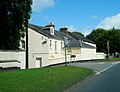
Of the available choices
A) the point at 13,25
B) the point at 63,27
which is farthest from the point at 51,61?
the point at 63,27

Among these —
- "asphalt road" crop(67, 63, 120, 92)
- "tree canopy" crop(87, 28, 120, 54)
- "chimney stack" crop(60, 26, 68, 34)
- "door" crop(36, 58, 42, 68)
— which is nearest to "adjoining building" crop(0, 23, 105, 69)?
"door" crop(36, 58, 42, 68)

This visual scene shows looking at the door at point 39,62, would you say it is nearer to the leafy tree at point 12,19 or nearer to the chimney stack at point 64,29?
the leafy tree at point 12,19

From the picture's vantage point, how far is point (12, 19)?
1148 inches

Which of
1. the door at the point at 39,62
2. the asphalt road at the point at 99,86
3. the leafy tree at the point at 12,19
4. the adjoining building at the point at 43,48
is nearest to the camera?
the asphalt road at the point at 99,86

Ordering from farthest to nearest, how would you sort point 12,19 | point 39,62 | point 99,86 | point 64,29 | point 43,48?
point 64,29 < point 43,48 < point 39,62 < point 12,19 < point 99,86

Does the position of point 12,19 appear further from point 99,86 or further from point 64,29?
point 64,29

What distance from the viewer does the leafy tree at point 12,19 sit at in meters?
28.6

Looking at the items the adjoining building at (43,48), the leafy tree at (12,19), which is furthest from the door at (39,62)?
the leafy tree at (12,19)

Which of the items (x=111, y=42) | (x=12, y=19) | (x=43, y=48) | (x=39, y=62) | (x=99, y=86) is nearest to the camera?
(x=99, y=86)

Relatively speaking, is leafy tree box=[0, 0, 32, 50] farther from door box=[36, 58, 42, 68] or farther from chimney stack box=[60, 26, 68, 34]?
chimney stack box=[60, 26, 68, 34]

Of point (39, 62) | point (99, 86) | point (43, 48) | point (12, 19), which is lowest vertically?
point (99, 86)

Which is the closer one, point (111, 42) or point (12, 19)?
point (12, 19)

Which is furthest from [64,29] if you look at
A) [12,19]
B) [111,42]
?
[12,19]

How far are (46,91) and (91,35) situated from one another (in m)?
137
